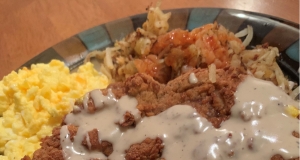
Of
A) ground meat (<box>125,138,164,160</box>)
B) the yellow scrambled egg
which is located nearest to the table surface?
the yellow scrambled egg

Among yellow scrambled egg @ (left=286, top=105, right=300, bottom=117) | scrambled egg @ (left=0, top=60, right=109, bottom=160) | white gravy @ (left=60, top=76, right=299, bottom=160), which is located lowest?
yellow scrambled egg @ (left=286, top=105, right=300, bottom=117)

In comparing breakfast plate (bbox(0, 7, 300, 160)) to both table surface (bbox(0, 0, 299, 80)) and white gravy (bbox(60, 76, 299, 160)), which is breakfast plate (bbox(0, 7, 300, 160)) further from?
table surface (bbox(0, 0, 299, 80))

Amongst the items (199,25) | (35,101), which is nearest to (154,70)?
(199,25)

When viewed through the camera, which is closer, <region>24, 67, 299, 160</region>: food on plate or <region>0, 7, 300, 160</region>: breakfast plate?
<region>24, 67, 299, 160</region>: food on plate

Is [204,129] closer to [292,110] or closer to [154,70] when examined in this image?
[292,110]

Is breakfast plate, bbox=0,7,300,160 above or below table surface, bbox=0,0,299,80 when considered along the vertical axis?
below

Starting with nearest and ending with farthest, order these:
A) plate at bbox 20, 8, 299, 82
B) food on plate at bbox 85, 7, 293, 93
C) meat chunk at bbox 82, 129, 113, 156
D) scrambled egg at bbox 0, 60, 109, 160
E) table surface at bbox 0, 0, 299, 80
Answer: meat chunk at bbox 82, 129, 113, 156
scrambled egg at bbox 0, 60, 109, 160
food on plate at bbox 85, 7, 293, 93
plate at bbox 20, 8, 299, 82
table surface at bbox 0, 0, 299, 80

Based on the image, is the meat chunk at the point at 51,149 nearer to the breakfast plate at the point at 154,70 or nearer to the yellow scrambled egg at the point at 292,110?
the breakfast plate at the point at 154,70

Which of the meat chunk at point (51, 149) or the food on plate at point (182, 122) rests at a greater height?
the meat chunk at point (51, 149)

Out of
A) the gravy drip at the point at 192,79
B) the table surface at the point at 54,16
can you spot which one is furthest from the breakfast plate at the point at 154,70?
the table surface at the point at 54,16
